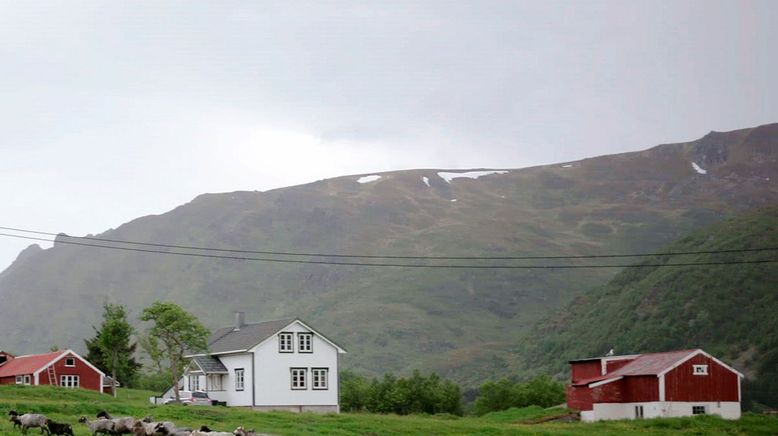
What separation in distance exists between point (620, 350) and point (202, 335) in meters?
69.5

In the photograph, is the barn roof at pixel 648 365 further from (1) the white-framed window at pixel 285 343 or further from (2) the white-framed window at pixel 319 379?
(1) the white-framed window at pixel 285 343

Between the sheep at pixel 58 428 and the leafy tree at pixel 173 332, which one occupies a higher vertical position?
the leafy tree at pixel 173 332

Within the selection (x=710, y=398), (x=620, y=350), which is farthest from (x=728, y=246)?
(x=710, y=398)

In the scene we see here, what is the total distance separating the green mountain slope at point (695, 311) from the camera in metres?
114

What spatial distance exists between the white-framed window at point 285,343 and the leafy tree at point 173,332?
5209mm

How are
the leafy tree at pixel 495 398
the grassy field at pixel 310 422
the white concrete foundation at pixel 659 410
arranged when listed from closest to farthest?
the grassy field at pixel 310 422 < the white concrete foundation at pixel 659 410 < the leafy tree at pixel 495 398

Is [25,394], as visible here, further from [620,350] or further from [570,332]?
[570,332]

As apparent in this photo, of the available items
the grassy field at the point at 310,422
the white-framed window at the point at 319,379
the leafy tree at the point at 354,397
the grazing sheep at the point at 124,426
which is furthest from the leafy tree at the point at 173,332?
the grazing sheep at the point at 124,426

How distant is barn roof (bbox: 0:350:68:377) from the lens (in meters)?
76.9

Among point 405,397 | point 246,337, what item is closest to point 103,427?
point 246,337

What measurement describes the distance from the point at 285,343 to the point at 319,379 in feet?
11.8

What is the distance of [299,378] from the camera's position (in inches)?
2872

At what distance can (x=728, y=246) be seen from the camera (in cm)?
13462

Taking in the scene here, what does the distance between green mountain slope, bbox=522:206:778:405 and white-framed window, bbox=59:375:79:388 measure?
63056 millimetres
